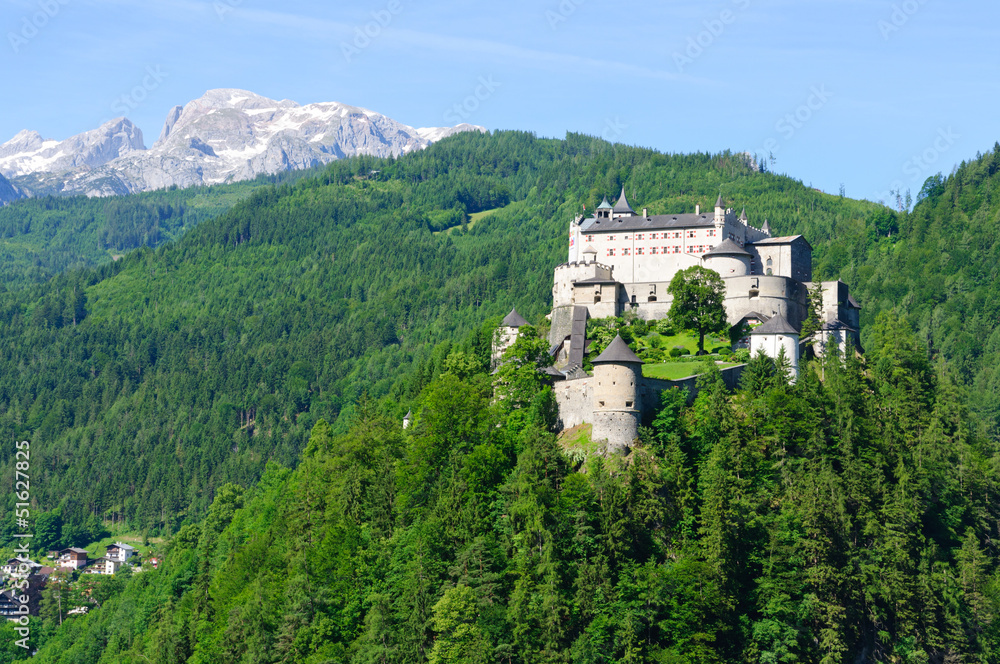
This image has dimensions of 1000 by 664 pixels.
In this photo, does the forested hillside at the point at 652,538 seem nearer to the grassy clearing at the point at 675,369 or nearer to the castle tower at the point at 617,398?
the castle tower at the point at 617,398

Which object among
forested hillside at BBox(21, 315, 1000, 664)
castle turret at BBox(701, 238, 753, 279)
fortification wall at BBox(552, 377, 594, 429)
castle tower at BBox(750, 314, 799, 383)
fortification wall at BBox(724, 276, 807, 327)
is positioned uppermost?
castle turret at BBox(701, 238, 753, 279)

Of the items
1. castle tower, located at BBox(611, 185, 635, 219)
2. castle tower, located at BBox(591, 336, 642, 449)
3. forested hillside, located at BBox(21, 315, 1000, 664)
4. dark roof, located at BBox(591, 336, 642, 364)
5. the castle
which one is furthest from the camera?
castle tower, located at BBox(611, 185, 635, 219)

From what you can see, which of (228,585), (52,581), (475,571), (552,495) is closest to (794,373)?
(552,495)

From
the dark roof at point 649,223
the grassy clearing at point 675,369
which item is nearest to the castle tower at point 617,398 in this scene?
the grassy clearing at point 675,369

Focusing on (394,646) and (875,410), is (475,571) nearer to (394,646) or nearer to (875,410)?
(394,646)

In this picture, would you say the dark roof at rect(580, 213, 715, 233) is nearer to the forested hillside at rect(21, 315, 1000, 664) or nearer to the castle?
the castle

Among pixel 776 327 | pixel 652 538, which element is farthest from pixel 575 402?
pixel 776 327

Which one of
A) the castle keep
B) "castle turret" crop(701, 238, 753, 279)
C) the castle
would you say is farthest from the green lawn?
"castle turret" crop(701, 238, 753, 279)

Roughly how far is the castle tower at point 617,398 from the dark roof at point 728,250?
2584cm

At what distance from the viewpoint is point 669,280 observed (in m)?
103

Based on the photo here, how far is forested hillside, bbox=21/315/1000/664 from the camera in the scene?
6825 cm

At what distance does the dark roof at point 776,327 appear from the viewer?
87562 millimetres

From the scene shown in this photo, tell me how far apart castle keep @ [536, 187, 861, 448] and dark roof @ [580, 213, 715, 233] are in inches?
3.7

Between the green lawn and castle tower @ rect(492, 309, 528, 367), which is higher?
castle tower @ rect(492, 309, 528, 367)
